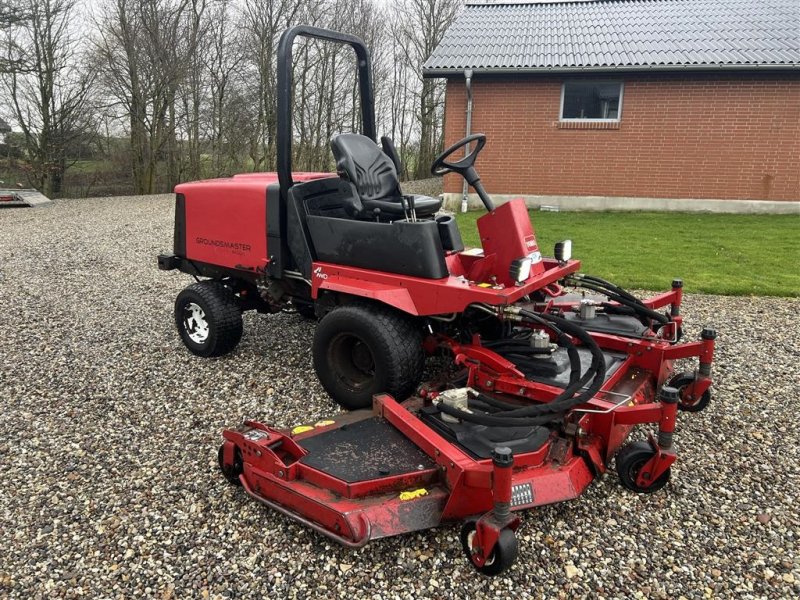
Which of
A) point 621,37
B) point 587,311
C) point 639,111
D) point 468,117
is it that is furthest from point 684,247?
point 587,311

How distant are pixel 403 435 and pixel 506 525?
78 centimetres

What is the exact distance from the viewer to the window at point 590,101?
11.2 meters

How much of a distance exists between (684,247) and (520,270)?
20.4 feet

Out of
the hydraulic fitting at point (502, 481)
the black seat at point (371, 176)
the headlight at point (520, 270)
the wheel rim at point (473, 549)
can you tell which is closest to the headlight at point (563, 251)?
the headlight at point (520, 270)

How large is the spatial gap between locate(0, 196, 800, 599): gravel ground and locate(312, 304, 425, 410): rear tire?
0.25 metres

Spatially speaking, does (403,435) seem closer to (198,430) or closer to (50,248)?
(198,430)

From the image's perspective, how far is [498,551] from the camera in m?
2.32

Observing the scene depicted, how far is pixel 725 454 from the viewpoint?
3334mm

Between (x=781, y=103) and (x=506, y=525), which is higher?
(x=781, y=103)

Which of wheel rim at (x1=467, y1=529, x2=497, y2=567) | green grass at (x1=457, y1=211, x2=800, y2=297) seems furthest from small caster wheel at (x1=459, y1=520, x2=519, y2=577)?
green grass at (x1=457, y1=211, x2=800, y2=297)

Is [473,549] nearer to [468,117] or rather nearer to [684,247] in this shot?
[684,247]

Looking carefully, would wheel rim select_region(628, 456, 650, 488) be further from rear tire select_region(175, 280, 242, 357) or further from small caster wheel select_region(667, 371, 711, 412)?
rear tire select_region(175, 280, 242, 357)

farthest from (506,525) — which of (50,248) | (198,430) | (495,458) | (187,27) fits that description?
(187,27)

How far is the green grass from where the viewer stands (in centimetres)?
688
